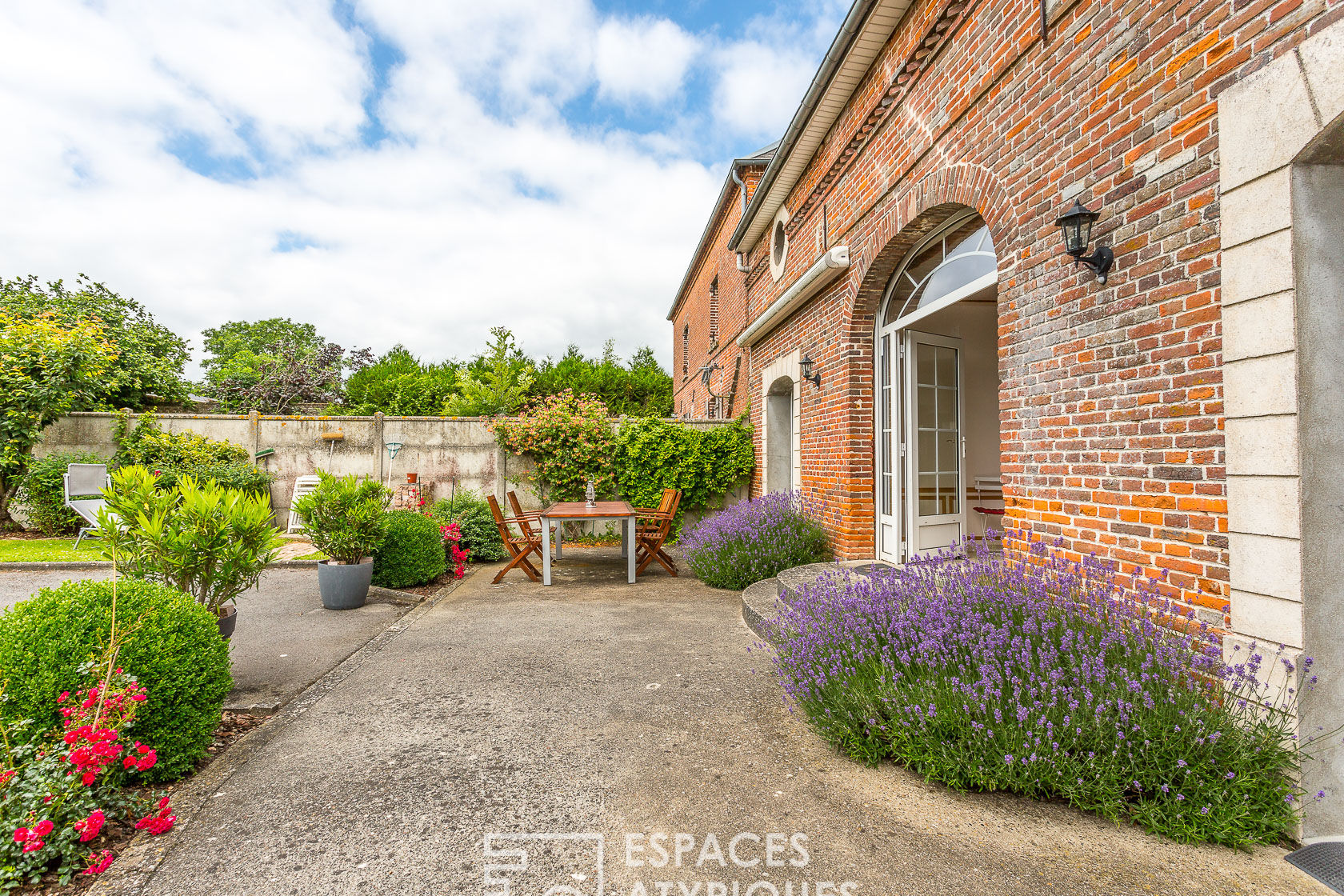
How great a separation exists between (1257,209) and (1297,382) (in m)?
0.64

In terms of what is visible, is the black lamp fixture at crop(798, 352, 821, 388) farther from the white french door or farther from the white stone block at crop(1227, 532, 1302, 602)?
the white stone block at crop(1227, 532, 1302, 602)

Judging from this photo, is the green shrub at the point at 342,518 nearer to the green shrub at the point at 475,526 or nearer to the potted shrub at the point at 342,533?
the potted shrub at the point at 342,533

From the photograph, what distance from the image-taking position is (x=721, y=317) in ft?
41.3

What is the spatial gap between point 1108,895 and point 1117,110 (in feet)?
10.3

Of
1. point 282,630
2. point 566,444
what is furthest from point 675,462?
point 282,630

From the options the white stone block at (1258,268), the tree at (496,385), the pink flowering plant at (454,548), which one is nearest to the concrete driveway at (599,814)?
the white stone block at (1258,268)

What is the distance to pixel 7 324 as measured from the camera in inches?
352

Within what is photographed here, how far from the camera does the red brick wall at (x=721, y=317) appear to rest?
10578 mm

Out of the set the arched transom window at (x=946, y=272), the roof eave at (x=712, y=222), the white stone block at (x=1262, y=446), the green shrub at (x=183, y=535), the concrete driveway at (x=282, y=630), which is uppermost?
the roof eave at (x=712, y=222)

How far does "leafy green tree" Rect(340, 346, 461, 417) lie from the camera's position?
1619 centimetres

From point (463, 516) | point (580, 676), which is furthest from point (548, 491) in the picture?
point (580, 676)

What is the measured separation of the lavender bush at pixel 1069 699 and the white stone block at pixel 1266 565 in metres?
0.23

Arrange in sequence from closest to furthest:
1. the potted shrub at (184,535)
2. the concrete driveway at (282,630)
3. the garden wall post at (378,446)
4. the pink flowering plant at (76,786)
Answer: the pink flowering plant at (76,786), the potted shrub at (184,535), the concrete driveway at (282,630), the garden wall post at (378,446)

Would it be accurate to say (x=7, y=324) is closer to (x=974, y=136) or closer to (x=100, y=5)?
(x=100, y=5)
